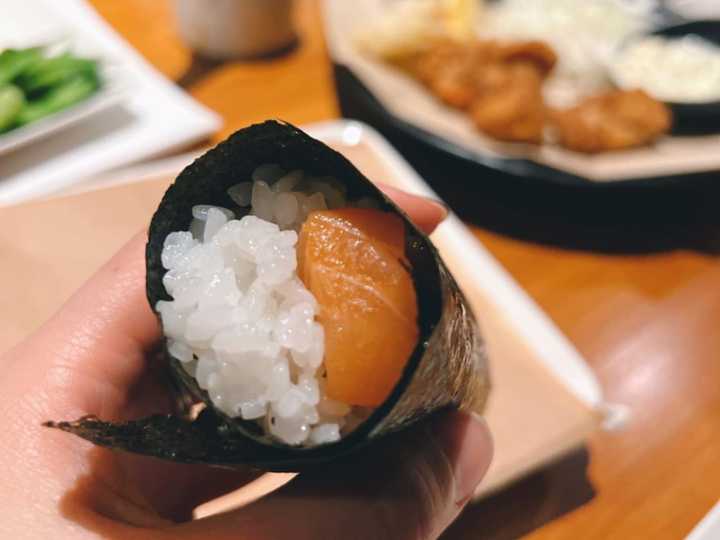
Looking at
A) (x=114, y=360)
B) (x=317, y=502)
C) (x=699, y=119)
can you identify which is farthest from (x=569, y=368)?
(x=699, y=119)

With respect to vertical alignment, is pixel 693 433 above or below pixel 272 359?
below

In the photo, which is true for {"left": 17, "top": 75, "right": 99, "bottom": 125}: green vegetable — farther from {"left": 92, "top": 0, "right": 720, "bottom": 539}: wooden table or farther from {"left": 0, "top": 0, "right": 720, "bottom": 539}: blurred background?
{"left": 92, "top": 0, "right": 720, "bottom": 539}: wooden table

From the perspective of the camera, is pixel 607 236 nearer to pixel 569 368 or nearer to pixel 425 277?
pixel 569 368

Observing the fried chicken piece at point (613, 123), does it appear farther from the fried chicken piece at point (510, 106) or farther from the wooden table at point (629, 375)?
the wooden table at point (629, 375)

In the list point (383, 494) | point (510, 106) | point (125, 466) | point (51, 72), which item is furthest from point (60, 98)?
point (383, 494)

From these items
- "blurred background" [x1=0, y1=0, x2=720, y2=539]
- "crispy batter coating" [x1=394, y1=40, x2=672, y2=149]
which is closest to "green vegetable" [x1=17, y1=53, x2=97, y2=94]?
"blurred background" [x1=0, y1=0, x2=720, y2=539]

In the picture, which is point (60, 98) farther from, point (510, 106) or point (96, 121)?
point (510, 106)

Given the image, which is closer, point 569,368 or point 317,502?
point 317,502

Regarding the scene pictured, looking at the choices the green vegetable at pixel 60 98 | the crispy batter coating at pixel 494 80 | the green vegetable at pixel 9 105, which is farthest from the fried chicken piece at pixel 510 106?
the green vegetable at pixel 9 105
